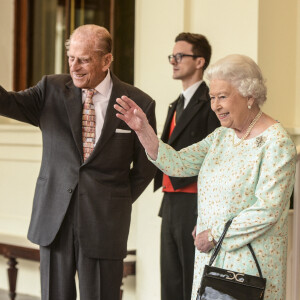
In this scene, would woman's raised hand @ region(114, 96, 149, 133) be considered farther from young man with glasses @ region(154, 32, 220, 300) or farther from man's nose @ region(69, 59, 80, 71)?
young man with glasses @ region(154, 32, 220, 300)

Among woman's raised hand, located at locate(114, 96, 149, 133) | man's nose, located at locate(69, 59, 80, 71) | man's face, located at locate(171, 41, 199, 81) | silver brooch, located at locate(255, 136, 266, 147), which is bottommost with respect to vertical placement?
silver brooch, located at locate(255, 136, 266, 147)

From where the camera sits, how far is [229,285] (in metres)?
2.37

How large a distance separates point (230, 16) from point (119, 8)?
4.03 ft

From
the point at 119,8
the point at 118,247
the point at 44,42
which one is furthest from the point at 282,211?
the point at 44,42

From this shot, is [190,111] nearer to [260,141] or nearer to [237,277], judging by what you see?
[260,141]

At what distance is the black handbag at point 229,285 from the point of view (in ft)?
7.71

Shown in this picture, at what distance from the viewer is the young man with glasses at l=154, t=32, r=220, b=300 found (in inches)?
145

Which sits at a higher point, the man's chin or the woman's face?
the man's chin

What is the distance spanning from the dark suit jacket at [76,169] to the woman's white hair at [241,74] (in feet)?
2.02

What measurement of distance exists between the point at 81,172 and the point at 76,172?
2 cm

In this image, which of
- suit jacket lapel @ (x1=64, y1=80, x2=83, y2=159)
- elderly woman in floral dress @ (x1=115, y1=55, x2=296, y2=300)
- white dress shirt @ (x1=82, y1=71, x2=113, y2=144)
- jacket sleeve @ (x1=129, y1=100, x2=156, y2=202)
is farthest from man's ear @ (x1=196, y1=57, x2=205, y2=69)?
elderly woman in floral dress @ (x1=115, y1=55, x2=296, y2=300)

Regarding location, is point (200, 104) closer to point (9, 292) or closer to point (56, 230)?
point (56, 230)

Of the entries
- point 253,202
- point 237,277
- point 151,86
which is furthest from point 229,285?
point 151,86

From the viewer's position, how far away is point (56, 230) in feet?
9.50
